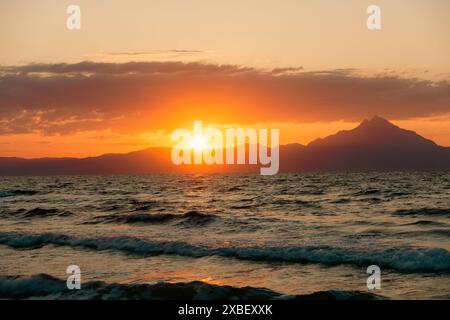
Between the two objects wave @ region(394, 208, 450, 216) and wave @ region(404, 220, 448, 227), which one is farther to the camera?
wave @ region(394, 208, 450, 216)

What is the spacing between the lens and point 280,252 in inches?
808

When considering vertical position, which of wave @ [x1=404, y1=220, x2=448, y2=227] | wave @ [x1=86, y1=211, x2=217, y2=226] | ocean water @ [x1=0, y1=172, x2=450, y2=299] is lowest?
wave @ [x1=86, y1=211, x2=217, y2=226]

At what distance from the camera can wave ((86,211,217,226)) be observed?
3294 cm

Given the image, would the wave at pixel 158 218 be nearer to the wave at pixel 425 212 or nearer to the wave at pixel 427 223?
the wave at pixel 427 223

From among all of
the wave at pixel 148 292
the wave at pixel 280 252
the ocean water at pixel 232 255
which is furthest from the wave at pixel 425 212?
the wave at pixel 148 292

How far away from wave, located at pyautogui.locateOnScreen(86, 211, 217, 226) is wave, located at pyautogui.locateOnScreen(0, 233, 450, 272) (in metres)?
8.51

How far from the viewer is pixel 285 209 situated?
39219 millimetres

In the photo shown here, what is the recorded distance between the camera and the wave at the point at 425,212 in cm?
3434

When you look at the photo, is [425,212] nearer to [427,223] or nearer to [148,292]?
[427,223]

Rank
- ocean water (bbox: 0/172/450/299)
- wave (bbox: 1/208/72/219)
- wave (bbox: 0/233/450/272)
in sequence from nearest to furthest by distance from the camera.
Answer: ocean water (bbox: 0/172/450/299) → wave (bbox: 0/233/450/272) → wave (bbox: 1/208/72/219)

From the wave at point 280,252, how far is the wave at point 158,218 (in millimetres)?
8513

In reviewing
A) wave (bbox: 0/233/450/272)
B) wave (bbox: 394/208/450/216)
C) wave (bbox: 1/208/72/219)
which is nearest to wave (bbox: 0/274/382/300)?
wave (bbox: 0/233/450/272)

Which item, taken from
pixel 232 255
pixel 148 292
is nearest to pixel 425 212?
pixel 232 255

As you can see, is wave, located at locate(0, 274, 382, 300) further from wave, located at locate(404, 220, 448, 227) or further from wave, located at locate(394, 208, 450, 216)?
wave, located at locate(394, 208, 450, 216)
